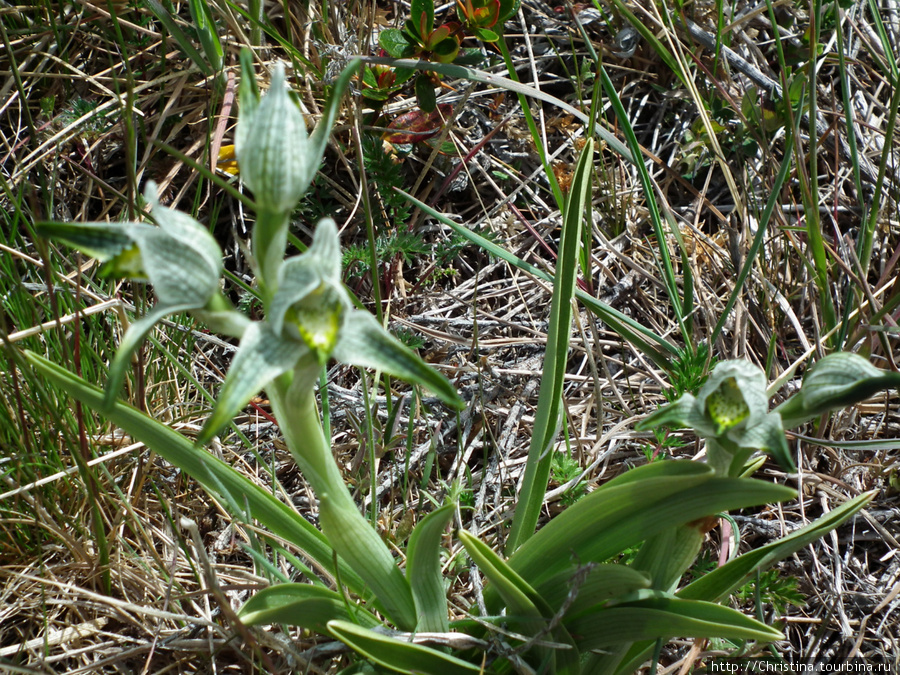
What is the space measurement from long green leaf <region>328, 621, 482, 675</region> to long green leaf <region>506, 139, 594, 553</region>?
1.12ft

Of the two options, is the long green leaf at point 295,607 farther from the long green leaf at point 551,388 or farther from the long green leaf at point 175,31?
the long green leaf at point 175,31

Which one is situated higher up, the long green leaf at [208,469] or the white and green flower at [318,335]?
the white and green flower at [318,335]

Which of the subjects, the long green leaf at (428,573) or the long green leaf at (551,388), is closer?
the long green leaf at (428,573)

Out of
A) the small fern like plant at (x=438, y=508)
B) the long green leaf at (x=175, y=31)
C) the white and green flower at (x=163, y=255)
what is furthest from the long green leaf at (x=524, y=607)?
the long green leaf at (x=175, y=31)

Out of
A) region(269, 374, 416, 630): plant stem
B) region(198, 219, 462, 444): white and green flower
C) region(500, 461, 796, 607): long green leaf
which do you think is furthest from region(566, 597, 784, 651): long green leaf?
region(198, 219, 462, 444): white and green flower

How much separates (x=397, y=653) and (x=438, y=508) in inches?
12.8

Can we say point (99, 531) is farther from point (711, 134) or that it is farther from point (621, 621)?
point (711, 134)

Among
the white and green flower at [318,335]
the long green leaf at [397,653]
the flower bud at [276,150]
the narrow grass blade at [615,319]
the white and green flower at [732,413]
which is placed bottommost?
the long green leaf at [397,653]

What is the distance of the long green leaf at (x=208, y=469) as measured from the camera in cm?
132

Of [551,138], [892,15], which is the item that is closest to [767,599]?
[551,138]

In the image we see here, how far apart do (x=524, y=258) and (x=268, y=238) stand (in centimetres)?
169

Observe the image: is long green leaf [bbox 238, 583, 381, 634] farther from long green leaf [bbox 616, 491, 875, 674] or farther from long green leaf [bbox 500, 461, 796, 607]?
long green leaf [bbox 616, 491, 875, 674]

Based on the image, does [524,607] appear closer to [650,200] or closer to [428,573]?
[428,573]

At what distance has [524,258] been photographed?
8.86ft
